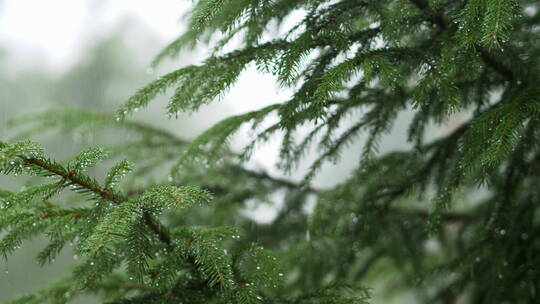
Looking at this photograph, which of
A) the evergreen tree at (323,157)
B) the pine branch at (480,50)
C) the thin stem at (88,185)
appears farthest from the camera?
the pine branch at (480,50)

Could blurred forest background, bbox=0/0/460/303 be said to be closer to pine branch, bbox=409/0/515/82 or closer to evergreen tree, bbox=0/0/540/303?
evergreen tree, bbox=0/0/540/303

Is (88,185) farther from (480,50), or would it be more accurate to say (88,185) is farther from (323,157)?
(480,50)

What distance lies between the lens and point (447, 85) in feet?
5.85

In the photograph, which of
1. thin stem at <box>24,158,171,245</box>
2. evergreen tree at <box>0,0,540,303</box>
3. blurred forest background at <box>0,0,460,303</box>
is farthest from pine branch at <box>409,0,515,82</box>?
blurred forest background at <box>0,0,460,303</box>

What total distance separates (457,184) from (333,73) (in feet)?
2.62

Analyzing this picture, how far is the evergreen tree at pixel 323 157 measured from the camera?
1.64 m

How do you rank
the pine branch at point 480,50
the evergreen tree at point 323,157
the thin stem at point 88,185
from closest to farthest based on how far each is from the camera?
the thin stem at point 88,185 < the evergreen tree at point 323,157 < the pine branch at point 480,50

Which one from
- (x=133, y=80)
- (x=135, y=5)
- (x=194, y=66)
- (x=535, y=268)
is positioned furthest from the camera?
(x=135, y=5)

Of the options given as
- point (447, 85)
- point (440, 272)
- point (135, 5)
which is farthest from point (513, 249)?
point (135, 5)

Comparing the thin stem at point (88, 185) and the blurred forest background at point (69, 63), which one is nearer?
the thin stem at point (88, 185)

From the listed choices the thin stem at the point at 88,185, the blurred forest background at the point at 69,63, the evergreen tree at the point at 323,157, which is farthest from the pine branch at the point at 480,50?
the blurred forest background at the point at 69,63

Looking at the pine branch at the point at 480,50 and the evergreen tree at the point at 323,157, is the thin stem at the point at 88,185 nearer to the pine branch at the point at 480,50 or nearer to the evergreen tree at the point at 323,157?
the evergreen tree at the point at 323,157

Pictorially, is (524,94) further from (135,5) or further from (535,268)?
(135,5)

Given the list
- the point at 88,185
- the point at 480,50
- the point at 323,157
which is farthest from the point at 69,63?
the point at 480,50
